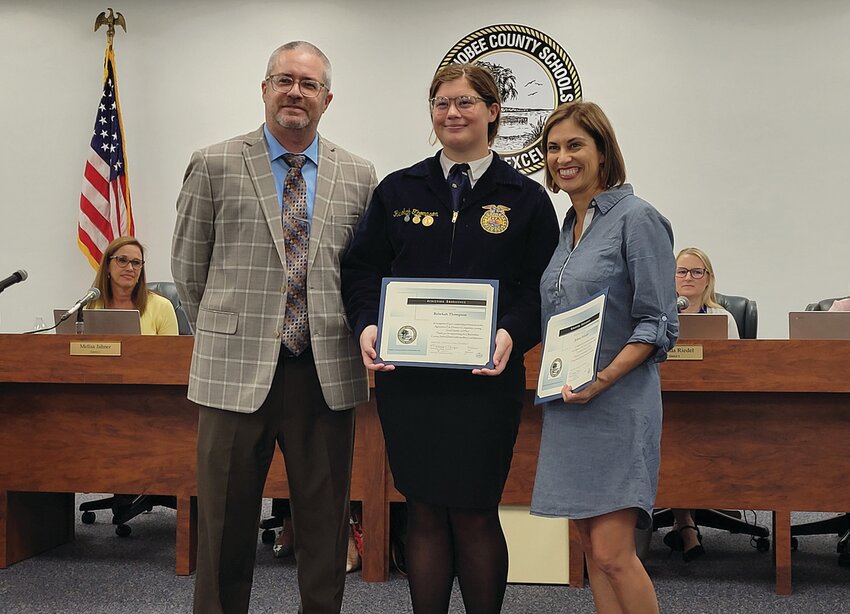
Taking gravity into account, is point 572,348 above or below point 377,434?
above

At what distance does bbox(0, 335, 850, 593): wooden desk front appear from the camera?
2906 mm

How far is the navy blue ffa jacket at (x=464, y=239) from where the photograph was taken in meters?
1.93

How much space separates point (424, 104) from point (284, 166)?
3.31 metres

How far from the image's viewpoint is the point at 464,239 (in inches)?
76.1

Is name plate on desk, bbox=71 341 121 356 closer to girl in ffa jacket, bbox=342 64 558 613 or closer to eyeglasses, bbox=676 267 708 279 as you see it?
girl in ffa jacket, bbox=342 64 558 613

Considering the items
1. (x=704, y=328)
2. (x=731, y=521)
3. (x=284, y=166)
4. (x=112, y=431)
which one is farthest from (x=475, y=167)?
(x=731, y=521)

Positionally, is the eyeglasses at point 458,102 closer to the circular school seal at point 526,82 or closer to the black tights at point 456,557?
the black tights at point 456,557

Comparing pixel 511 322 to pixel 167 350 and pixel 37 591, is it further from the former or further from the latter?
pixel 37 591

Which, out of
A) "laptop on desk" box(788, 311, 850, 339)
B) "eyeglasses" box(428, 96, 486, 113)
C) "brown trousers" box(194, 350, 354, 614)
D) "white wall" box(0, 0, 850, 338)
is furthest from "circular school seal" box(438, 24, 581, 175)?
"brown trousers" box(194, 350, 354, 614)

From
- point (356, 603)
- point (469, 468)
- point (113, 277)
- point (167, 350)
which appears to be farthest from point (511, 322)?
point (113, 277)

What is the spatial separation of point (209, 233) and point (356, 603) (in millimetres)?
1457

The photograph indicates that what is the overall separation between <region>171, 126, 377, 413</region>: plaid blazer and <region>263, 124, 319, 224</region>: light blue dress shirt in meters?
0.02

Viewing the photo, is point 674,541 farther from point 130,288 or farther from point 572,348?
point 130,288

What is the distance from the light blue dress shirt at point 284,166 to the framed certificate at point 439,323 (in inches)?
15.1
